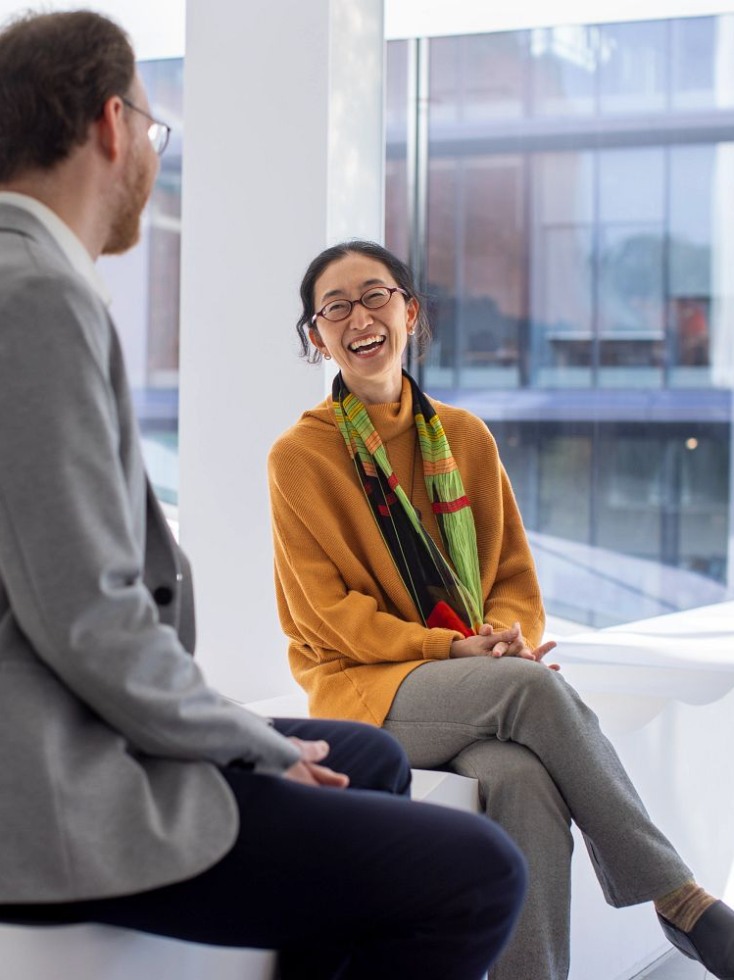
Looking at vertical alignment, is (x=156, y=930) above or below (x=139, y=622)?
below

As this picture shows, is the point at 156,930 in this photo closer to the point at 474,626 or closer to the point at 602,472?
the point at 474,626

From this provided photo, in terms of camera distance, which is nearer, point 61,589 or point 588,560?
point 61,589

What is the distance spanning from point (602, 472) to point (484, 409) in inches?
35.8

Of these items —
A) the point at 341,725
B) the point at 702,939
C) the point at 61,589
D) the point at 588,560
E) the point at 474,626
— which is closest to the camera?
the point at 61,589

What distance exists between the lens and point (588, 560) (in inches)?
323

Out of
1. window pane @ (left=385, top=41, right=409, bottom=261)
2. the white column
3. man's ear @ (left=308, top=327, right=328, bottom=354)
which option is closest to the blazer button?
man's ear @ (left=308, top=327, right=328, bottom=354)

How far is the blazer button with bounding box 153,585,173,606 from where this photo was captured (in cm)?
136

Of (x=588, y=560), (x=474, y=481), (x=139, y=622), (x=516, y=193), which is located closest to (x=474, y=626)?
(x=474, y=481)

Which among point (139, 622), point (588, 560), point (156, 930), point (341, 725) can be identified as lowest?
point (588, 560)

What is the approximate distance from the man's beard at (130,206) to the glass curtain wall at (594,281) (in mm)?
6443

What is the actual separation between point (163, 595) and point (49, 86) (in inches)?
21.9

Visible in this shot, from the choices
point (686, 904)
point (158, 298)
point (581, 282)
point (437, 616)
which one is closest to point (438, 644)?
point (437, 616)

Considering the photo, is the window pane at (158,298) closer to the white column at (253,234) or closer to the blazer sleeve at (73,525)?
the white column at (253,234)

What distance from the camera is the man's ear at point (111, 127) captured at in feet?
4.33
